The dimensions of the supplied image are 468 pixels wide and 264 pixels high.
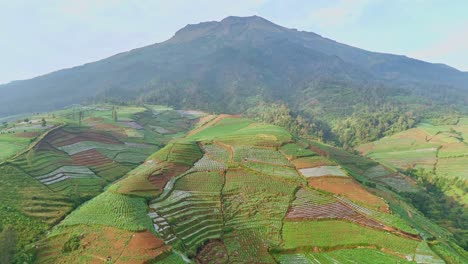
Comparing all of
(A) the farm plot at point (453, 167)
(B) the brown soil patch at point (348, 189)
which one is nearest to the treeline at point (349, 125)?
(A) the farm plot at point (453, 167)

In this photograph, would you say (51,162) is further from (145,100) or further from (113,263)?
(145,100)

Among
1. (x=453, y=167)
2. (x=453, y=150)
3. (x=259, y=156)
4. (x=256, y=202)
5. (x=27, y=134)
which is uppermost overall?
(x=27, y=134)

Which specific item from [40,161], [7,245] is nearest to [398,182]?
[40,161]

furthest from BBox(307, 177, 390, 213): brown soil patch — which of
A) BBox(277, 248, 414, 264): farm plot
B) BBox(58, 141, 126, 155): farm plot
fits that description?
BBox(58, 141, 126, 155): farm plot

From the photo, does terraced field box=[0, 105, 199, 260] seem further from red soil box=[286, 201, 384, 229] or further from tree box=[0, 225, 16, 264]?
red soil box=[286, 201, 384, 229]

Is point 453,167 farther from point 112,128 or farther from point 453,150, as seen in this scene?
point 112,128

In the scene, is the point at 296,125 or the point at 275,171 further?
the point at 296,125

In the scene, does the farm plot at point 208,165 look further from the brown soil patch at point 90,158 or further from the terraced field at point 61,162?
the brown soil patch at point 90,158
